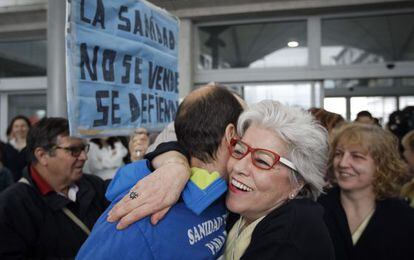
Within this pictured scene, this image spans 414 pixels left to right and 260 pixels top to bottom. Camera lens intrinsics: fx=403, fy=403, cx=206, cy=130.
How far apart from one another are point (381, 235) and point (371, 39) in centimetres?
495

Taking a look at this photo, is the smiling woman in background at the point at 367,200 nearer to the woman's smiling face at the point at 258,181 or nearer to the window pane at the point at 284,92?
the woman's smiling face at the point at 258,181

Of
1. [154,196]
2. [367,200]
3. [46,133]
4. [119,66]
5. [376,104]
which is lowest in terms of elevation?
[367,200]

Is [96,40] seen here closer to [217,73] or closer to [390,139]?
[390,139]

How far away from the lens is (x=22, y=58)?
7742 millimetres

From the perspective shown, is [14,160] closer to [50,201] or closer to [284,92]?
[50,201]

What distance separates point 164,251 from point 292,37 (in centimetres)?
589

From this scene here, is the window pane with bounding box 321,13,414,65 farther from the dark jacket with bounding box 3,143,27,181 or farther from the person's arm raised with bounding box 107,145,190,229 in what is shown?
the person's arm raised with bounding box 107,145,190,229

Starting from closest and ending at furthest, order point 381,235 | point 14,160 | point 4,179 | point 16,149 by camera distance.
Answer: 1. point 381,235
2. point 4,179
3. point 14,160
4. point 16,149

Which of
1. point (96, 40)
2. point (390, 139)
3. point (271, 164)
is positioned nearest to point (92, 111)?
point (96, 40)

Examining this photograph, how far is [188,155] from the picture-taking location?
59.7 inches

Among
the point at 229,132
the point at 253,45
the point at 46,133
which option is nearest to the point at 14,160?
the point at 46,133

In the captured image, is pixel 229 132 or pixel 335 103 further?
pixel 335 103

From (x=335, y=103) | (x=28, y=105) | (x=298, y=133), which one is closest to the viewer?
(x=298, y=133)

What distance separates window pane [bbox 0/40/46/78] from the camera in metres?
7.65
